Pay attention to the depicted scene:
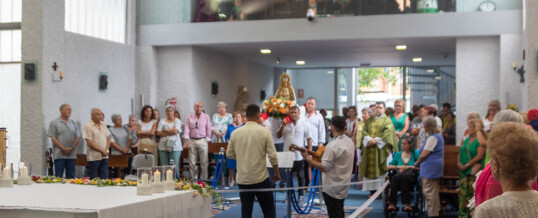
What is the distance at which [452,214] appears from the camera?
10016mm

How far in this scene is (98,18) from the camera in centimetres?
1455

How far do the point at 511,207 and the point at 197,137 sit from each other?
428 inches

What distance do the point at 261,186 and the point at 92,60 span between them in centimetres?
823

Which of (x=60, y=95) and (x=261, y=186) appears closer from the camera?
(x=261, y=186)

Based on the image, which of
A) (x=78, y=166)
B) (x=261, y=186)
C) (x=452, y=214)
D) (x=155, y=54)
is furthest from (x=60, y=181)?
(x=155, y=54)

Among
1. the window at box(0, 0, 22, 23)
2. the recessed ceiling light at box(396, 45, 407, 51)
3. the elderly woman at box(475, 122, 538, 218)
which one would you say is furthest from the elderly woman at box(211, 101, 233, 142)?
the elderly woman at box(475, 122, 538, 218)

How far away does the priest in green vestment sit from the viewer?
36.3 feet

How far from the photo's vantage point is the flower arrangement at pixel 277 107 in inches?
432

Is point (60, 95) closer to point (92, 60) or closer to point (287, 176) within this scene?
point (92, 60)

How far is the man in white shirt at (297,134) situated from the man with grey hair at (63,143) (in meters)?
3.30

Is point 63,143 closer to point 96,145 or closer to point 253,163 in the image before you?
point 96,145

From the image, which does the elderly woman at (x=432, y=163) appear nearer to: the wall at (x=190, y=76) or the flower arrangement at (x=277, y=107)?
the flower arrangement at (x=277, y=107)

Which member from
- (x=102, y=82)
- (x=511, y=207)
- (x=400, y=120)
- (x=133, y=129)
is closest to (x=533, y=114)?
(x=511, y=207)

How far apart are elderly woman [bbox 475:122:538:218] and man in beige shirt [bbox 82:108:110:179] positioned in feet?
28.4
